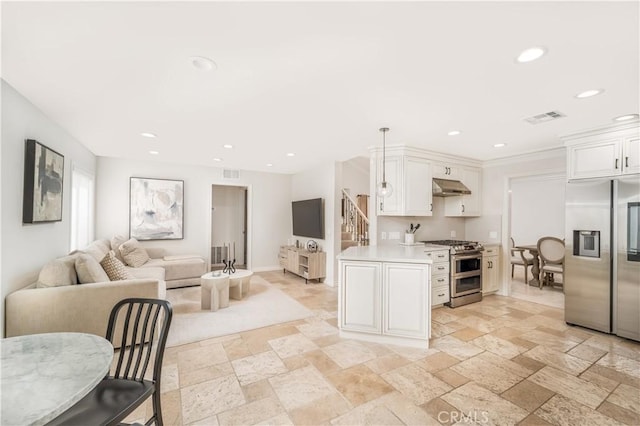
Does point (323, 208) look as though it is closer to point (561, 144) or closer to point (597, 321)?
point (561, 144)

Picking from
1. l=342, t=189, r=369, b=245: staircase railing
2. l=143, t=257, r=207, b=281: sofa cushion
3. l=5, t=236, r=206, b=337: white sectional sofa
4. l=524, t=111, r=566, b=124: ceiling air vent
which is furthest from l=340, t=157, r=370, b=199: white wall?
l=5, t=236, r=206, b=337: white sectional sofa

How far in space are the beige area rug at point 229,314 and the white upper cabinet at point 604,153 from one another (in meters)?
4.07

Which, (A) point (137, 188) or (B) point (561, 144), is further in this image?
(A) point (137, 188)

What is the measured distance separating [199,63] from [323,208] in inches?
159

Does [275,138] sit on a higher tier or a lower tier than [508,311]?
higher

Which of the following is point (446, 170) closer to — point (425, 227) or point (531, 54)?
point (425, 227)

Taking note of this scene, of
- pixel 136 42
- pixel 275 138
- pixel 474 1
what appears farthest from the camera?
pixel 275 138

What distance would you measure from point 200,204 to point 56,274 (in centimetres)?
361

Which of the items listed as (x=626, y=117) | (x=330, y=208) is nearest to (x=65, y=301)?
(x=330, y=208)

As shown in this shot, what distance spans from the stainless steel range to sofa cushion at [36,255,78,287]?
15.6ft

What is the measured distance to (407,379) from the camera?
7.75ft

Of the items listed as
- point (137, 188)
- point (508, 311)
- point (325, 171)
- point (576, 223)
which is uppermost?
point (325, 171)

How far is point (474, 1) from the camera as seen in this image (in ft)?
4.47

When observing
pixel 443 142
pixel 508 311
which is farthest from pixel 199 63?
pixel 508 311
